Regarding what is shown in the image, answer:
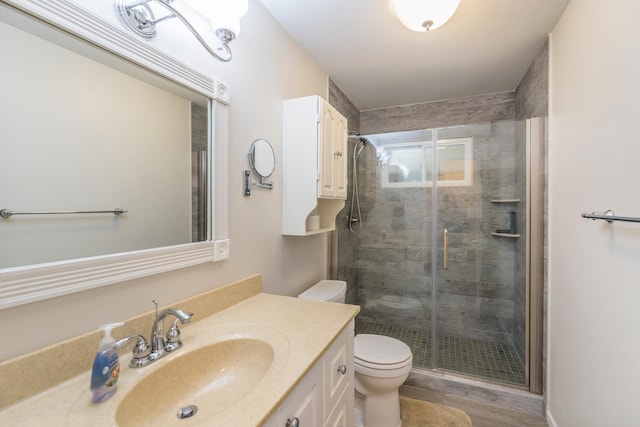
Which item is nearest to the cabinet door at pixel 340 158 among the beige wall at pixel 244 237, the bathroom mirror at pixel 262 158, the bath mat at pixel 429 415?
the beige wall at pixel 244 237

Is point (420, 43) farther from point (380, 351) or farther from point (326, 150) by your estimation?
point (380, 351)

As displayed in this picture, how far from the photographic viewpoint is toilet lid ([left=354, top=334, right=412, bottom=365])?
5.29 ft

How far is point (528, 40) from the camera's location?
5.86 ft

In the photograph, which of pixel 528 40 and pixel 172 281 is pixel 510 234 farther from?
pixel 172 281

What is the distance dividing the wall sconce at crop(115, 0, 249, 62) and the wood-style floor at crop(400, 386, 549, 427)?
2.39 meters

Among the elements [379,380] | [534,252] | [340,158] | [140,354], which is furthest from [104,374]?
[534,252]

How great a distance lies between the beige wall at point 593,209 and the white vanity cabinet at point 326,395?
972 mm

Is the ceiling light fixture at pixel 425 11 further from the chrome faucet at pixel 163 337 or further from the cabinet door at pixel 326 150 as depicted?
the chrome faucet at pixel 163 337

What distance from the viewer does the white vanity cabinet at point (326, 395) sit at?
0.74m

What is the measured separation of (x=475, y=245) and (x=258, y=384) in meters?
2.38

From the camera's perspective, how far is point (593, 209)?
47.7 inches

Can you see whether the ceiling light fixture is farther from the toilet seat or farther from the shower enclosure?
the toilet seat

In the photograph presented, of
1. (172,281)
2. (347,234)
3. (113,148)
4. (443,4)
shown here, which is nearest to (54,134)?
(113,148)

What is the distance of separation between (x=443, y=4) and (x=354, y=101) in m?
1.58
